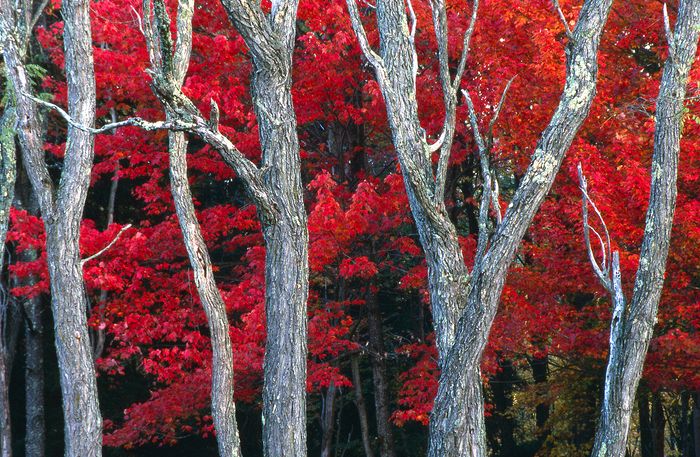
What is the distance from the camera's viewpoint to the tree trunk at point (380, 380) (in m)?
11.9

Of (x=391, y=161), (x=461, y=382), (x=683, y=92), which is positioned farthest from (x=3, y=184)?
(x=683, y=92)

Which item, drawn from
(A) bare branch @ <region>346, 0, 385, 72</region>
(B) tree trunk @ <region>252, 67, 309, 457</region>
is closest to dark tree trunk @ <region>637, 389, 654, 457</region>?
(B) tree trunk @ <region>252, 67, 309, 457</region>

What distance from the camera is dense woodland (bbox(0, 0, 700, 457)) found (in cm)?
562

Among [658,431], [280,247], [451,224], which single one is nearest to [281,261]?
[280,247]

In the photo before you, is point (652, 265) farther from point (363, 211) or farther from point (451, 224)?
point (363, 211)

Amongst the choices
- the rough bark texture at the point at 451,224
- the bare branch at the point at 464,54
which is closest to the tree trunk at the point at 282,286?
the rough bark texture at the point at 451,224

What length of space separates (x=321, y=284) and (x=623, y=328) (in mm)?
7311

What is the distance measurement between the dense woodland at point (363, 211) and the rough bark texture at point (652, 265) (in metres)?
0.02

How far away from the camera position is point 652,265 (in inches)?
258

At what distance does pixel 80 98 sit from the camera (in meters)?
9.82

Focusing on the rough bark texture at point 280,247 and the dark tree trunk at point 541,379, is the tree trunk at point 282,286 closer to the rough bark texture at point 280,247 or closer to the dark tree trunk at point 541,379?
the rough bark texture at point 280,247

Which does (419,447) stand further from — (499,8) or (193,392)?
(499,8)

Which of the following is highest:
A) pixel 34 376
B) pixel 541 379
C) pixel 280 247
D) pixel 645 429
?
pixel 280 247

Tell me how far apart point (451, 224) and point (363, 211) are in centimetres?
453
